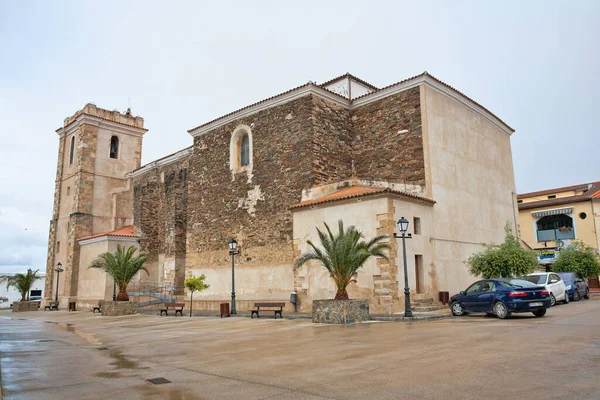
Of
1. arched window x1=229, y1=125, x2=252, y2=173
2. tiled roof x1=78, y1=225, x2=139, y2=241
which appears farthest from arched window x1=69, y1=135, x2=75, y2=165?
arched window x1=229, y1=125, x2=252, y2=173

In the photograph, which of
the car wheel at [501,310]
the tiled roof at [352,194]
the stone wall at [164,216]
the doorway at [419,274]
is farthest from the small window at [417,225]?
the stone wall at [164,216]

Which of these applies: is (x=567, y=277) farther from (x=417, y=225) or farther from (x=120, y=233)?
(x=120, y=233)

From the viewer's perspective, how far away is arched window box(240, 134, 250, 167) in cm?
2452

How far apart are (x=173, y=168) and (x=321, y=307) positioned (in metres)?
19.6

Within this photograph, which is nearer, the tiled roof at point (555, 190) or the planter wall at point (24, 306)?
the planter wall at point (24, 306)

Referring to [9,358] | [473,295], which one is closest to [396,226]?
[473,295]

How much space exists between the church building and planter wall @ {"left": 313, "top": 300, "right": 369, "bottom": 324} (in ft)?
7.83

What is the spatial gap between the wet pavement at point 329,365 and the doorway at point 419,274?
6543 millimetres

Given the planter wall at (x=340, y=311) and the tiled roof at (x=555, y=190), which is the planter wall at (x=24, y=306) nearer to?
the planter wall at (x=340, y=311)

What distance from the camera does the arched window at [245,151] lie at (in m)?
24.5

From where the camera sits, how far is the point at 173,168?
101ft

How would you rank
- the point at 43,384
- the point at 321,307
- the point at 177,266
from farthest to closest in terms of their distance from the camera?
the point at 177,266, the point at 321,307, the point at 43,384

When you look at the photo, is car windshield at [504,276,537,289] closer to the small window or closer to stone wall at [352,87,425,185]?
the small window

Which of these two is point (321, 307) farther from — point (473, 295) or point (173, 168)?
point (173, 168)
